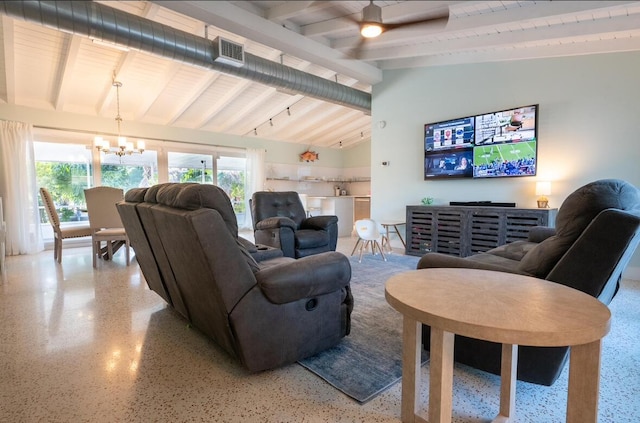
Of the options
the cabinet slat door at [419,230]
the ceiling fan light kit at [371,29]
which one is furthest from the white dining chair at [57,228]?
A: the cabinet slat door at [419,230]

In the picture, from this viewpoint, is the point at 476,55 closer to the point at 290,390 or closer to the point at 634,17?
the point at 634,17

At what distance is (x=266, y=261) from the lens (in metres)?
2.34

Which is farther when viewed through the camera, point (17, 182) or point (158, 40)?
point (17, 182)

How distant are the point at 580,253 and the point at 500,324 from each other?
0.72 meters

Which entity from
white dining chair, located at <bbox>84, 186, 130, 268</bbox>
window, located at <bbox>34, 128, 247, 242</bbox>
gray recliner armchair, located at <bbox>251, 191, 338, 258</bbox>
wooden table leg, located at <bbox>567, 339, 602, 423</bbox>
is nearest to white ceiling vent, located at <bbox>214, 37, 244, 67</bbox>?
gray recliner armchair, located at <bbox>251, 191, 338, 258</bbox>

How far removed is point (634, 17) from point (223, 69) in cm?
391

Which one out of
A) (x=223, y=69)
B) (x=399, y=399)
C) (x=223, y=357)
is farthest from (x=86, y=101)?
(x=399, y=399)

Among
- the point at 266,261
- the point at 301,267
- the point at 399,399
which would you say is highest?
the point at 301,267

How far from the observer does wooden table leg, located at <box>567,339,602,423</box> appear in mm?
967

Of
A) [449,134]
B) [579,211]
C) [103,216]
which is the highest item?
[449,134]

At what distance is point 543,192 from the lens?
365cm

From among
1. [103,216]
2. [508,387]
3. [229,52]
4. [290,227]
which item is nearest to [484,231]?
[290,227]

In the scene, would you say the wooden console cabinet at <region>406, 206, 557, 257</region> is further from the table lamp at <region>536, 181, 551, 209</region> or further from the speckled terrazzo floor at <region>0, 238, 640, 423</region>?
the speckled terrazzo floor at <region>0, 238, 640, 423</region>

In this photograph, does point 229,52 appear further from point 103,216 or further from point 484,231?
point 484,231
